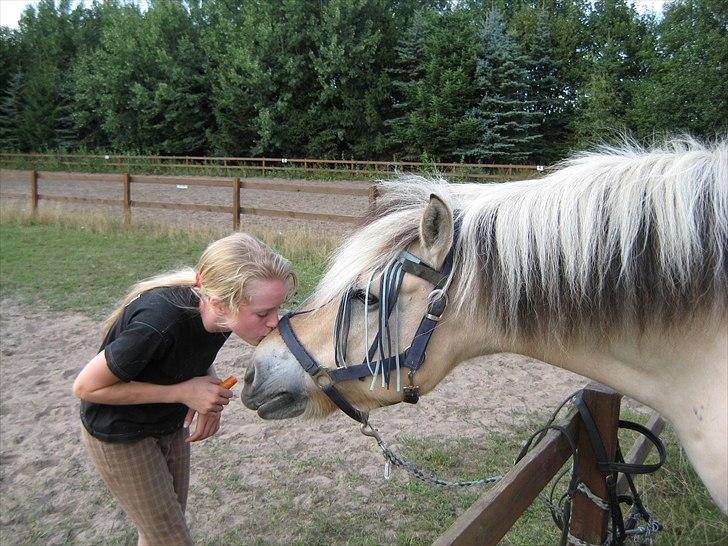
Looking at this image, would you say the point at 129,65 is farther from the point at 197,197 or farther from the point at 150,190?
the point at 197,197

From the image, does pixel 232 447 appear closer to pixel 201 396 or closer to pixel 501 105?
pixel 201 396

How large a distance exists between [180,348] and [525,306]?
1.33 metres

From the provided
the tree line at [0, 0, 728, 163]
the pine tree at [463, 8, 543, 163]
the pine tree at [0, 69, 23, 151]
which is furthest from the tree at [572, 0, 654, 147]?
the pine tree at [0, 69, 23, 151]

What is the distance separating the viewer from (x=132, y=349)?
189 centimetres

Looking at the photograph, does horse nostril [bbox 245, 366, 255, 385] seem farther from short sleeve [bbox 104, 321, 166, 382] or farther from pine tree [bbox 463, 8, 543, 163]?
pine tree [bbox 463, 8, 543, 163]

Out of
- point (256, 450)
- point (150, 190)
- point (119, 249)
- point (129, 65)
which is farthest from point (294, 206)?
point (129, 65)

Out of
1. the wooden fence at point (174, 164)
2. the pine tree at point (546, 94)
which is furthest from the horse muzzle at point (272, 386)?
the pine tree at point (546, 94)

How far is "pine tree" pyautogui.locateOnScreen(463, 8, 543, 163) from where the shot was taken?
1125 inches

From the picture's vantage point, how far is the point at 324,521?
310 cm

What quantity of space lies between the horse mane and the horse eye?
0.04 metres

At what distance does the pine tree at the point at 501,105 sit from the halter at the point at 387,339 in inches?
1098

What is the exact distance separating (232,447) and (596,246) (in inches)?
122

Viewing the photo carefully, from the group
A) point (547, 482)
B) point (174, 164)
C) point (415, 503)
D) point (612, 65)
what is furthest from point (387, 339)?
point (612, 65)

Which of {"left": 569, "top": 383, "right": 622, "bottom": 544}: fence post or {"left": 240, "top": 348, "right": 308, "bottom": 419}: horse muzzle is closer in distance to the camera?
{"left": 240, "top": 348, "right": 308, "bottom": 419}: horse muzzle
